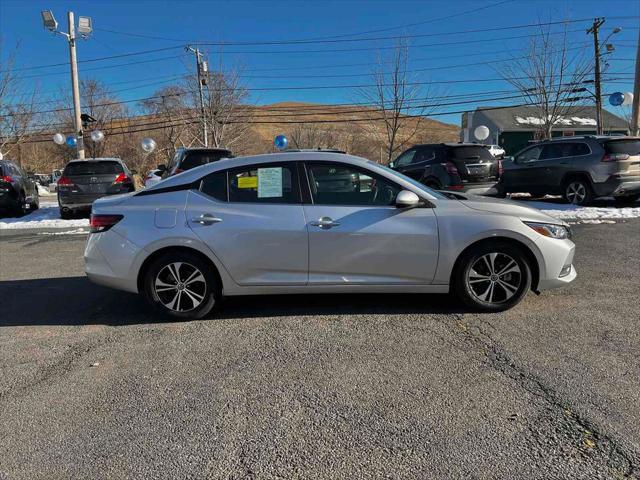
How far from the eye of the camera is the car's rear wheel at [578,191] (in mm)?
12523

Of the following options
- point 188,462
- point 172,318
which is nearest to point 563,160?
point 172,318

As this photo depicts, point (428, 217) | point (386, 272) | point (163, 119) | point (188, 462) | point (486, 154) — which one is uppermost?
point (163, 119)

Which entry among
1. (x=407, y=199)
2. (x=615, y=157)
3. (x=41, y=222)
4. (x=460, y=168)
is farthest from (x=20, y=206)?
(x=615, y=157)

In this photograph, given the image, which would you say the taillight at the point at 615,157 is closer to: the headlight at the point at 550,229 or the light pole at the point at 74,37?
the headlight at the point at 550,229

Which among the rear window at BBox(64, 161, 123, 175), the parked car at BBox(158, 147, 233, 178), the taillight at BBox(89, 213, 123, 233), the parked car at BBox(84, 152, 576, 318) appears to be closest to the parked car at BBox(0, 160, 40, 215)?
the rear window at BBox(64, 161, 123, 175)

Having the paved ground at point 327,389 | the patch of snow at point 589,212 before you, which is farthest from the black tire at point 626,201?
the paved ground at point 327,389

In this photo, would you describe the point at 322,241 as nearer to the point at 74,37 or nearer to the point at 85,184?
the point at 85,184

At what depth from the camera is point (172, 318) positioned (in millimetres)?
4887

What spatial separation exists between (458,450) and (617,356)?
1.90 metres

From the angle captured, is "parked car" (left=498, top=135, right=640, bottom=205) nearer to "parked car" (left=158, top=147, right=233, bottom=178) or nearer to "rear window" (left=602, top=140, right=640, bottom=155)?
"rear window" (left=602, top=140, right=640, bottom=155)

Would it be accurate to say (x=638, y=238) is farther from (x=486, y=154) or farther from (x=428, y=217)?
(x=428, y=217)

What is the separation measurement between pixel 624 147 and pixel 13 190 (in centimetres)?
1545

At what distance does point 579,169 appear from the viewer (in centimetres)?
1252

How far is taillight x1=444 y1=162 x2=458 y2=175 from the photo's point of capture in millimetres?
12357
